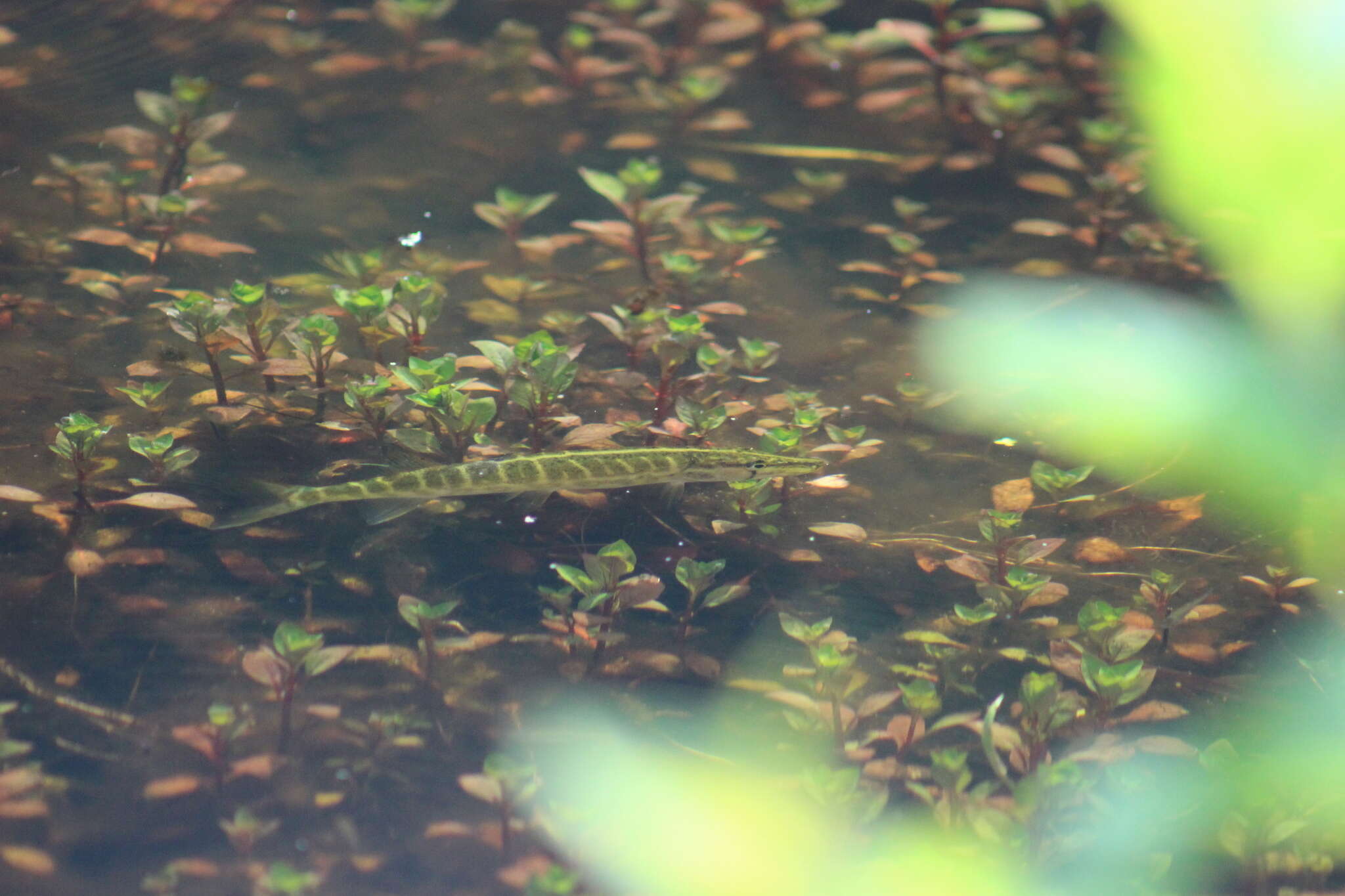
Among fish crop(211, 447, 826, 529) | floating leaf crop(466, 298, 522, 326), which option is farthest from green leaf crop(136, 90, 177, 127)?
fish crop(211, 447, 826, 529)

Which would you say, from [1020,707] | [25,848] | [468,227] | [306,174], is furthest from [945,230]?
[25,848]

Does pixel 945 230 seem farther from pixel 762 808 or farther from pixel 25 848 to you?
pixel 25 848

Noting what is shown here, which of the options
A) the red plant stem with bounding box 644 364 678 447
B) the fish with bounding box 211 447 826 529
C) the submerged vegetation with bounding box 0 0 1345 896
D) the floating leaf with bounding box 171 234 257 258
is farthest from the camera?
the floating leaf with bounding box 171 234 257 258

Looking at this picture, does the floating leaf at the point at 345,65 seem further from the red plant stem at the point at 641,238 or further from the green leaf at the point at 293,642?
the green leaf at the point at 293,642

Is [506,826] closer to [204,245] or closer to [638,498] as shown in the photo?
[638,498]

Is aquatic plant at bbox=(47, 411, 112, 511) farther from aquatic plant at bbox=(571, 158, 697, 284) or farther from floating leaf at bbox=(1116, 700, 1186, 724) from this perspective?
floating leaf at bbox=(1116, 700, 1186, 724)

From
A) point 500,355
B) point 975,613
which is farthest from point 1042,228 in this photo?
point 500,355
